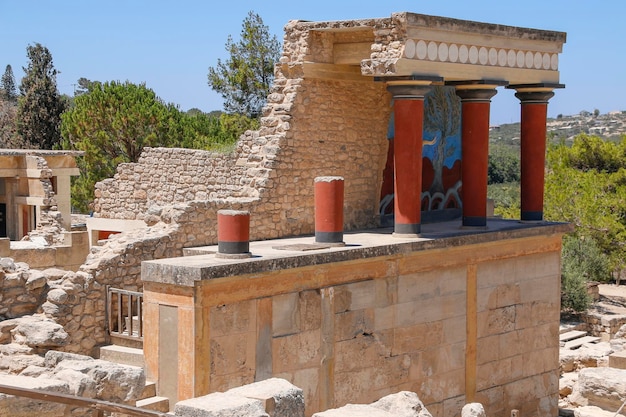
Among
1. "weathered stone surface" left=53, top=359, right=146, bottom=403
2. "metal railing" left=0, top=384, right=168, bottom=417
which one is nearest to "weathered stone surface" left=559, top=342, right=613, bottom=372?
"weathered stone surface" left=53, top=359, right=146, bottom=403

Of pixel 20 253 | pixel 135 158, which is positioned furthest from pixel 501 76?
pixel 135 158

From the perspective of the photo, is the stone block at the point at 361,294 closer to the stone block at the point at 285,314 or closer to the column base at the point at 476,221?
the stone block at the point at 285,314

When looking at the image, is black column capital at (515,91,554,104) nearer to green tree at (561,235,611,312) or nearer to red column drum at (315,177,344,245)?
red column drum at (315,177,344,245)

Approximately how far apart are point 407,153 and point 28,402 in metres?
7.27

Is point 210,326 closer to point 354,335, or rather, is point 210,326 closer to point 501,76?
point 354,335

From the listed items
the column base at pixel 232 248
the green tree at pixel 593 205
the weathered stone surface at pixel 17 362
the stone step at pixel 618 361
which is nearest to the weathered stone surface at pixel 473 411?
the column base at pixel 232 248

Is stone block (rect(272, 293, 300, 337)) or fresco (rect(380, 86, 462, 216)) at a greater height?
fresco (rect(380, 86, 462, 216))

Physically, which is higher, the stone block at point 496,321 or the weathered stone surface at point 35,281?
the weathered stone surface at point 35,281

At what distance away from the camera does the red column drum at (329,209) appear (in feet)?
38.7

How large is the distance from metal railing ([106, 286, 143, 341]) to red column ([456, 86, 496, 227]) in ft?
18.0

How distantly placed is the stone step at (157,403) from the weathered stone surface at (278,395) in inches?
133

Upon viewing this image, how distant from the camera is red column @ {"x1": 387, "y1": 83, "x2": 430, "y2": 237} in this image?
1299 cm

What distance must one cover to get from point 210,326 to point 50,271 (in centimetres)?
256

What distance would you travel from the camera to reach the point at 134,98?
29.3 meters
